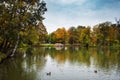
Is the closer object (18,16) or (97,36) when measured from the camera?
(18,16)

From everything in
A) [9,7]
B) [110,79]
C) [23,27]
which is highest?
[9,7]

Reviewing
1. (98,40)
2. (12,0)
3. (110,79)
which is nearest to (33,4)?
(12,0)

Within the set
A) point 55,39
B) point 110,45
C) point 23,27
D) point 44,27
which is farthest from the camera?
point 55,39

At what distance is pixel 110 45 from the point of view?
377 feet

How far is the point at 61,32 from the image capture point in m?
128

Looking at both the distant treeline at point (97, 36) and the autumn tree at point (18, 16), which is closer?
the autumn tree at point (18, 16)

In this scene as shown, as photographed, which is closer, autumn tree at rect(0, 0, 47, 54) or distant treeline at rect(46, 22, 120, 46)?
autumn tree at rect(0, 0, 47, 54)

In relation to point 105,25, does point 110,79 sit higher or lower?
lower

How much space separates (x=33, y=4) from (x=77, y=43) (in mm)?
88245

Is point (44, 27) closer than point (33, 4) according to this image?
No

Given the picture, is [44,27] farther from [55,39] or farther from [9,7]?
[9,7]

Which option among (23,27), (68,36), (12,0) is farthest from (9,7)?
(68,36)

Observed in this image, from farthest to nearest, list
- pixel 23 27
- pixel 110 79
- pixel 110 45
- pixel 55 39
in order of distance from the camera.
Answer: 1. pixel 55 39
2. pixel 110 45
3. pixel 23 27
4. pixel 110 79

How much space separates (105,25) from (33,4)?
81.9 meters
